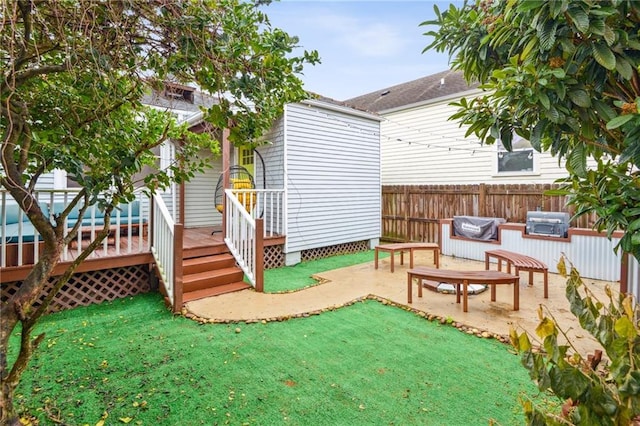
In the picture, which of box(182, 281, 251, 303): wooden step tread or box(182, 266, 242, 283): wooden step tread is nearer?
box(182, 281, 251, 303): wooden step tread

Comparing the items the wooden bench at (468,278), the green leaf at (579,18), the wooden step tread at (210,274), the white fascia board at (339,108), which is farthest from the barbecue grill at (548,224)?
the green leaf at (579,18)

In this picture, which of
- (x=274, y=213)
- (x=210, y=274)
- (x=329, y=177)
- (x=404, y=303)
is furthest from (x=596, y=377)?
(x=329, y=177)

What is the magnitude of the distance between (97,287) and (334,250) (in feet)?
17.1

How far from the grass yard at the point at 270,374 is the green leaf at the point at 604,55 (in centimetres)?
225

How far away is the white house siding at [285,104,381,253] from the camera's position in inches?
295

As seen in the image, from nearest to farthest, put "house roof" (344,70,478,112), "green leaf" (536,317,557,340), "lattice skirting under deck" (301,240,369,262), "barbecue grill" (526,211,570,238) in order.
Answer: "green leaf" (536,317,557,340), "barbecue grill" (526,211,570,238), "lattice skirting under deck" (301,240,369,262), "house roof" (344,70,478,112)

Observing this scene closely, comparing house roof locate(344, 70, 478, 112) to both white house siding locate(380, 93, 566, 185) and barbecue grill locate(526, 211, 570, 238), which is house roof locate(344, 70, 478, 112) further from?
barbecue grill locate(526, 211, 570, 238)

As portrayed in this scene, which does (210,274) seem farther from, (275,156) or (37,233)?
(275,156)

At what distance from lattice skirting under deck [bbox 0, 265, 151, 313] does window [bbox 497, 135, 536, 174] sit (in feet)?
30.2

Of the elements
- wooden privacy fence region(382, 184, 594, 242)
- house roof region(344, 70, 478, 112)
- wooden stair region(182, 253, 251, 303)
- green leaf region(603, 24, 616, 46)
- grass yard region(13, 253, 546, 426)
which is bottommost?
grass yard region(13, 253, 546, 426)

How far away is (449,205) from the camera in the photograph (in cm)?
942

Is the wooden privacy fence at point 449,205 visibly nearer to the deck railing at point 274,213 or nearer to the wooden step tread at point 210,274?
the deck railing at point 274,213

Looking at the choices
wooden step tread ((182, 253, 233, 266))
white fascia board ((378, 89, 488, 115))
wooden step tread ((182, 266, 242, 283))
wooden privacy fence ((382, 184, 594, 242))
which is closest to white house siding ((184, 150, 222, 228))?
wooden step tread ((182, 253, 233, 266))

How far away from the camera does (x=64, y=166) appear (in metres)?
2.02
